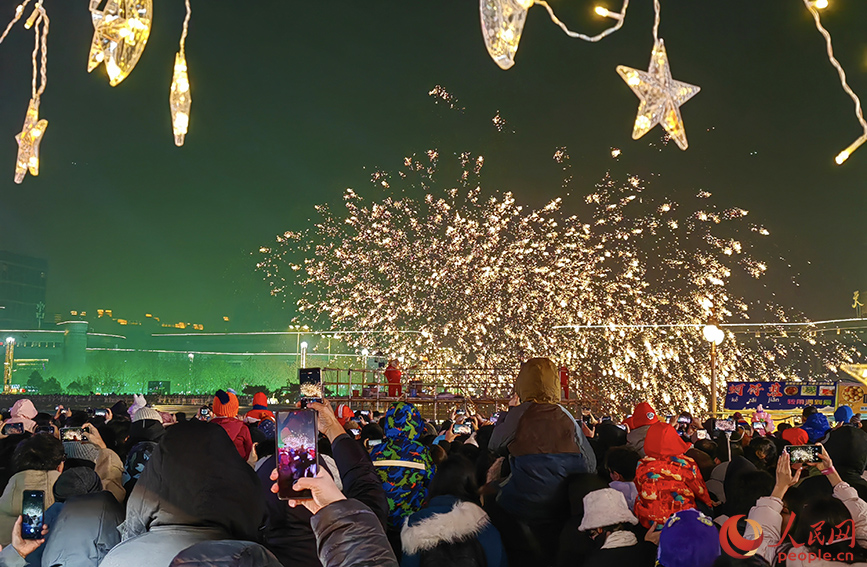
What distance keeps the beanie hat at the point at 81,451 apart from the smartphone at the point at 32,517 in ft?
7.85

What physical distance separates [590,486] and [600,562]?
40.0 inches

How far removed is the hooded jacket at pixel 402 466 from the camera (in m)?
5.29

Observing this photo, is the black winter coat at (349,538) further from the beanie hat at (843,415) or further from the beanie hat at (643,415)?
the beanie hat at (843,415)

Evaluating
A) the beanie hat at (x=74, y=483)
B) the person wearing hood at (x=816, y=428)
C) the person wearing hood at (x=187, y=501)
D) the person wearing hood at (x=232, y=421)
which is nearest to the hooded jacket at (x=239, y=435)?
the person wearing hood at (x=232, y=421)

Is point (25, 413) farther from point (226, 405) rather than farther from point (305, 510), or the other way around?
point (305, 510)

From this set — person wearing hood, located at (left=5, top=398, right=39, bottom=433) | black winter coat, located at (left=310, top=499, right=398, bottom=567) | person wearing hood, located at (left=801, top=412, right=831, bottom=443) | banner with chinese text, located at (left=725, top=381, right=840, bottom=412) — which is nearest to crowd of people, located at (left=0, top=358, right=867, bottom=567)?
black winter coat, located at (left=310, top=499, right=398, bottom=567)

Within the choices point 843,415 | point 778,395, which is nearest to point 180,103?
point 843,415

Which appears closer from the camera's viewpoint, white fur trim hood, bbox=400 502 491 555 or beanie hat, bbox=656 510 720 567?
beanie hat, bbox=656 510 720 567

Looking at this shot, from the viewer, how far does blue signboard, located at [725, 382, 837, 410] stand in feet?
62.1

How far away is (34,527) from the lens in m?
4.02

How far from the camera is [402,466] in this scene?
5.35 meters

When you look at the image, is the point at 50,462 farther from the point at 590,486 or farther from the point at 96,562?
the point at 590,486

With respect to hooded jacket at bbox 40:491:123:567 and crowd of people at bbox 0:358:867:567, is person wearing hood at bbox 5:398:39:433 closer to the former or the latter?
crowd of people at bbox 0:358:867:567

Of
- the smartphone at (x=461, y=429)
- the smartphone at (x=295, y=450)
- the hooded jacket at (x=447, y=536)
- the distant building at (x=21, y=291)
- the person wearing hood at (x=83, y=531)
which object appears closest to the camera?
the smartphone at (x=295, y=450)
